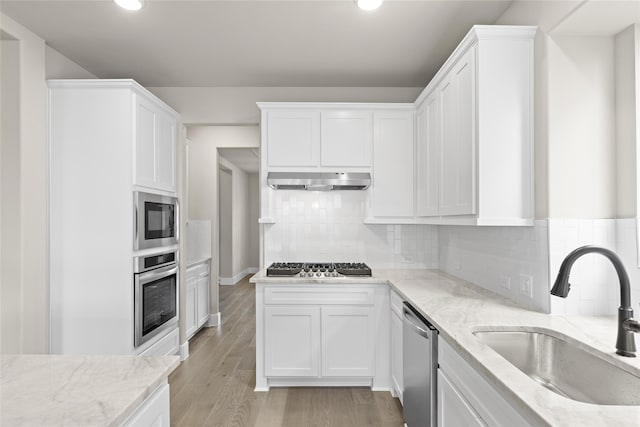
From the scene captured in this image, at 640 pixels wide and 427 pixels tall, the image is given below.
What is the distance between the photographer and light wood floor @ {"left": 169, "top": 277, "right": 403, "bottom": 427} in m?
2.50

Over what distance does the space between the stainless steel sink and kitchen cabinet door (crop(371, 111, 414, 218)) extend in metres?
1.76

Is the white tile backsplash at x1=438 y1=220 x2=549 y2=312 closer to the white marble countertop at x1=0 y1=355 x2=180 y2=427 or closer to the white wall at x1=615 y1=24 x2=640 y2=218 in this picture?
the white wall at x1=615 y1=24 x2=640 y2=218

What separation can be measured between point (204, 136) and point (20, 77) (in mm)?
2562

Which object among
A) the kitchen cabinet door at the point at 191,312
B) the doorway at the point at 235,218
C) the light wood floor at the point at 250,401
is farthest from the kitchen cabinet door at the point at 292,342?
the doorway at the point at 235,218

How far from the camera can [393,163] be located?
3.29 m

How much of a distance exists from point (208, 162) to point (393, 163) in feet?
9.27

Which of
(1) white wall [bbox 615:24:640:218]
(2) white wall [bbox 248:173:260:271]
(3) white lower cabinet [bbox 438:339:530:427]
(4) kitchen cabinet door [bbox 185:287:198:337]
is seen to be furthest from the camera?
(2) white wall [bbox 248:173:260:271]

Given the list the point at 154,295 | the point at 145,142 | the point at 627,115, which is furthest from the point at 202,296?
the point at 627,115

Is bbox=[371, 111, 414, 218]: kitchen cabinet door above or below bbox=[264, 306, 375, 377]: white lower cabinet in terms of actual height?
above

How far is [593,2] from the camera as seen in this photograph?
5.26 feet

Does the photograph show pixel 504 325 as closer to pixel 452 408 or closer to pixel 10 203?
pixel 452 408

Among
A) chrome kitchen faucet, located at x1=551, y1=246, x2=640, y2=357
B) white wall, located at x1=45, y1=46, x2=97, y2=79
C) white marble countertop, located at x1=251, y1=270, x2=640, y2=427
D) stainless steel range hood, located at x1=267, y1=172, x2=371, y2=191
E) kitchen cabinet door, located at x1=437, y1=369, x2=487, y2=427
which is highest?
white wall, located at x1=45, y1=46, x2=97, y2=79

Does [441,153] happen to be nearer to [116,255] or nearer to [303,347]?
[303,347]

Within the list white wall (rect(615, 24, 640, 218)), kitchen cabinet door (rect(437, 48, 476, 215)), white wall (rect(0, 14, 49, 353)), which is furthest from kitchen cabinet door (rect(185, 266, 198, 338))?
white wall (rect(615, 24, 640, 218))
